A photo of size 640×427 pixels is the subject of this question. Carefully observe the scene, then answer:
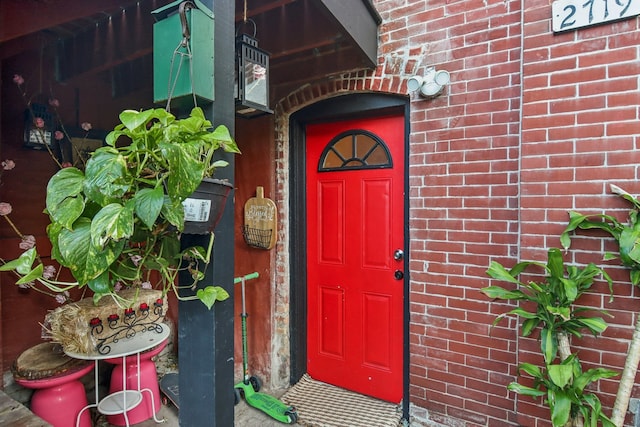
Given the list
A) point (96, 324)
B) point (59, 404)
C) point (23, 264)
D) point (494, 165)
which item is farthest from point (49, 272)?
point (494, 165)

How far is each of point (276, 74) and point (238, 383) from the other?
2431 mm

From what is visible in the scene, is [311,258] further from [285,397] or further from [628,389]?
[628,389]

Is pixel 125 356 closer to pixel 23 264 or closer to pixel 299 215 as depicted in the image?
pixel 299 215

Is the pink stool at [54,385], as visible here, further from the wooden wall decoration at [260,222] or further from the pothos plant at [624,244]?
the pothos plant at [624,244]

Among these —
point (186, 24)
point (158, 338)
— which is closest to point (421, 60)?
point (186, 24)

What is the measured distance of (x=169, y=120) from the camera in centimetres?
83

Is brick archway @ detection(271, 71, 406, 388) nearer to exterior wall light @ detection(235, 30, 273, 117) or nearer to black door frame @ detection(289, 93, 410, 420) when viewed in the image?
black door frame @ detection(289, 93, 410, 420)

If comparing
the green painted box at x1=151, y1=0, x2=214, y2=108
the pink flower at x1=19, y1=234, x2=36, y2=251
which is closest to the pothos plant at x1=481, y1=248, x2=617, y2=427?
the green painted box at x1=151, y1=0, x2=214, y2=108

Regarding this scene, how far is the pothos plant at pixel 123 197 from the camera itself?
73 cm

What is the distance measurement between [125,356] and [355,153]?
2.02 m

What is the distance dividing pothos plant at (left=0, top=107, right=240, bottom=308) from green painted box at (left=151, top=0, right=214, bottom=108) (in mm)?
237

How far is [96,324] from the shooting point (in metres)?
2.04

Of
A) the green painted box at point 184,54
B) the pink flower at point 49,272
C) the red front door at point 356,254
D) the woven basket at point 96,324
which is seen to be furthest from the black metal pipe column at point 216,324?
the pink flower at point 49,272

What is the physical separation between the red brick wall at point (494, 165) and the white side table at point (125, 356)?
1.69 m
